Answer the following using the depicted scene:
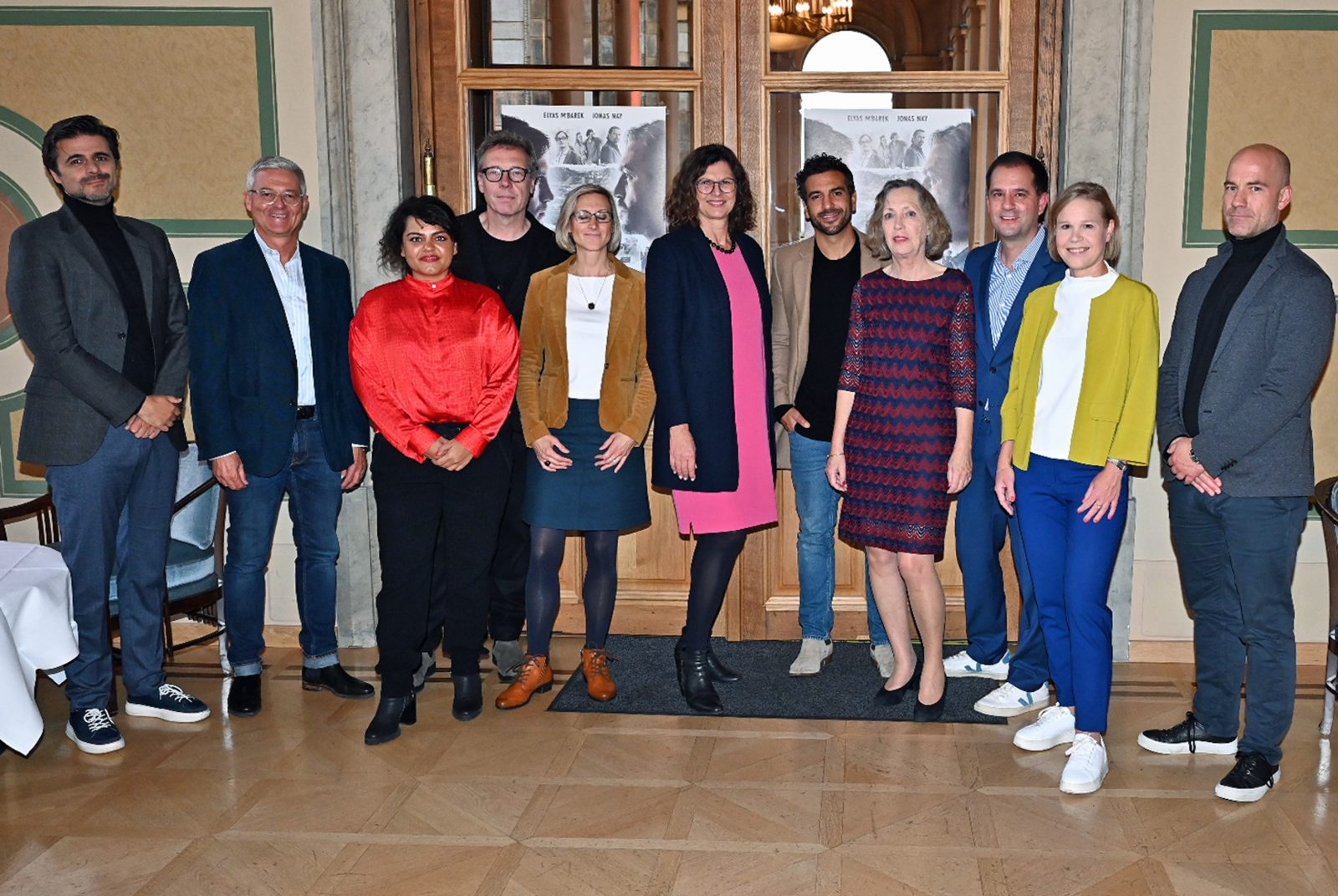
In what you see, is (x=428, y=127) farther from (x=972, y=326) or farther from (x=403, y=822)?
(x=403, y=822)

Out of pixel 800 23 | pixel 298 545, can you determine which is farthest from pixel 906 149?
pixel 298 545

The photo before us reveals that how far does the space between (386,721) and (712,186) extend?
6.15 feet

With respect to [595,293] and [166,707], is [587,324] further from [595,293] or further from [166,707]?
[166,707]

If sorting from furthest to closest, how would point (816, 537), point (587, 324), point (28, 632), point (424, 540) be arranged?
point (816, 537)
point (587, 324)
point (424, 540)
point (28, 632)

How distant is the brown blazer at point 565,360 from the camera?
12.6 ft

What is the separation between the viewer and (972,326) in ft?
12.0

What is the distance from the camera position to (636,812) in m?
3.24

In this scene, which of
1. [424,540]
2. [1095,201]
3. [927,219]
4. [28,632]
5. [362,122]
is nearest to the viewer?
[28,632]

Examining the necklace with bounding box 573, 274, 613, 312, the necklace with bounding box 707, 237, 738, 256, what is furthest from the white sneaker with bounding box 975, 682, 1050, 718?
the necklace with bounding box 573, 274, 613, 312

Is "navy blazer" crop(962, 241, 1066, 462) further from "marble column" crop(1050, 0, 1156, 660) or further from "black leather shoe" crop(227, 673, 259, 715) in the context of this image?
"black leather shoe" crop(227, 673, 259, 715)

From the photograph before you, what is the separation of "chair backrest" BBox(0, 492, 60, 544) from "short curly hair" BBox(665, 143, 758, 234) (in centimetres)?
211

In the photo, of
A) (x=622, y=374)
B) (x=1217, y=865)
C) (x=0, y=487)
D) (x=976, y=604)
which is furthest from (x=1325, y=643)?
(x=0, y=487)

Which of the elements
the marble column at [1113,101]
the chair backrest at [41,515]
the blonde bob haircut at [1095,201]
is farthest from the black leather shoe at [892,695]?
the chair backrest at [41,515]

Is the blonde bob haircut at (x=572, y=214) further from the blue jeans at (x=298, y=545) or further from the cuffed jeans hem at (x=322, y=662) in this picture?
the cuffed jeans hem at (x=322, y=662)
